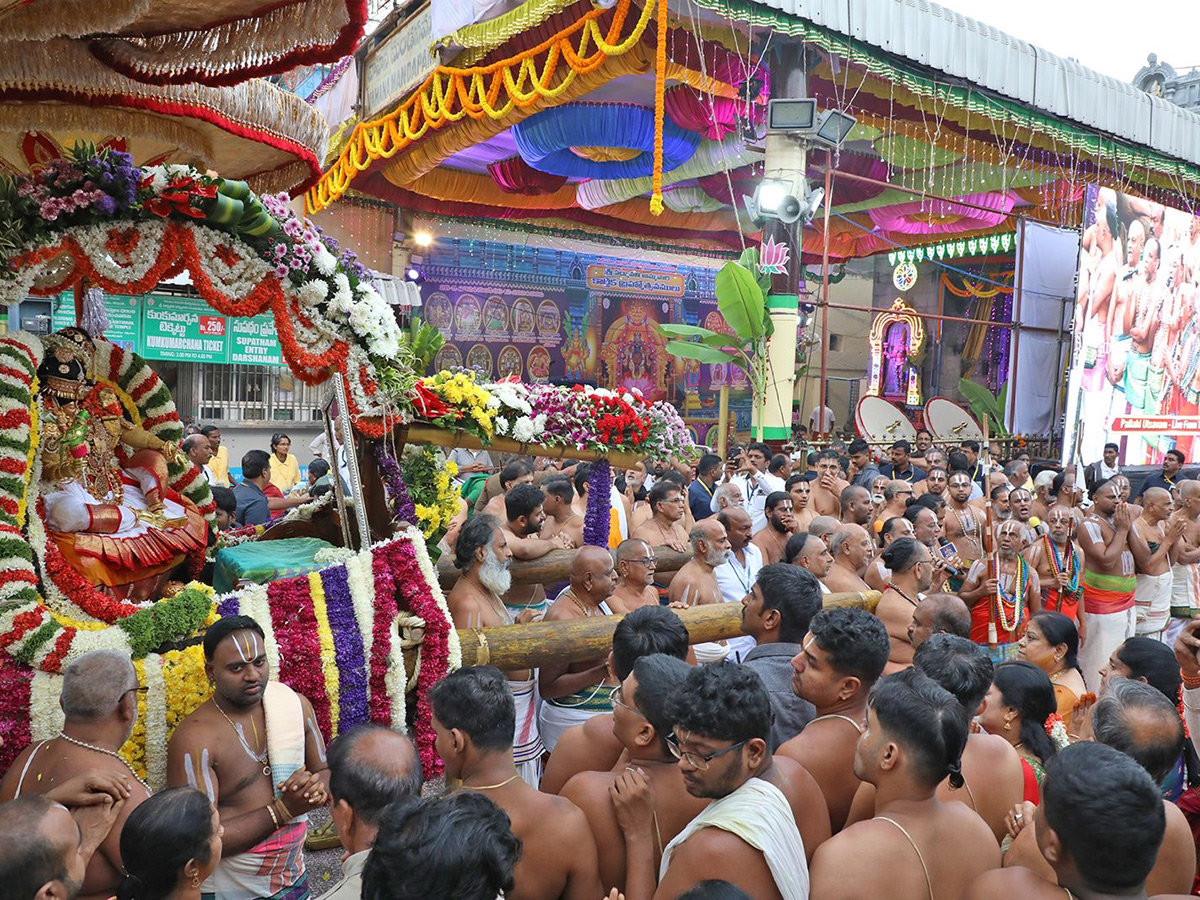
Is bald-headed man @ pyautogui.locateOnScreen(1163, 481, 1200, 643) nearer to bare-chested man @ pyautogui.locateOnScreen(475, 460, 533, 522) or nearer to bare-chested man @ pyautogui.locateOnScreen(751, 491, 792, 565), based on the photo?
bare-chested man @ pyautogui.locateOnScreen(751, 491, 792, 565)

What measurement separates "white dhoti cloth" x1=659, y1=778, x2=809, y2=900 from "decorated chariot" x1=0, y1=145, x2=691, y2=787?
2.23m

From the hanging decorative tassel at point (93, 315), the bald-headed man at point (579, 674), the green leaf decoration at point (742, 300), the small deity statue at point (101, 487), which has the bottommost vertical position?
the bald-headed man at point (579, 674)

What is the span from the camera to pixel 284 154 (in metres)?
5.73

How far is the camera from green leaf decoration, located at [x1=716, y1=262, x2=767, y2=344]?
11.5m

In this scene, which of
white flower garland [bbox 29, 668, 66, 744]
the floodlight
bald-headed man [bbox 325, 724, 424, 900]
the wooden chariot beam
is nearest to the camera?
bald-headed man [bbox 325, 724, 424, 900]

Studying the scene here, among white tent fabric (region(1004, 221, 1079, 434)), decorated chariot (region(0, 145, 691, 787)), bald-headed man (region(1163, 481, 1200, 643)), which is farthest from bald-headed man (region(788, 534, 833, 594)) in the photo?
white tent fabric (region(1004, 221, 1079, 434))

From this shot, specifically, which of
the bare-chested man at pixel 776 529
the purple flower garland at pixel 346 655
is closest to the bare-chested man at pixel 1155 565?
the bare-chested man at pixel 776 529

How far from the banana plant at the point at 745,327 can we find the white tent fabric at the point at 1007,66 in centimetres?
292

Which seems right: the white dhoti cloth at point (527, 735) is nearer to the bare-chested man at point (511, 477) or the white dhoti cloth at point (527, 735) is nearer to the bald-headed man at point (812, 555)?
the bald-headed man at point (812, 555)

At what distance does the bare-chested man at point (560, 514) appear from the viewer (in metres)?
6.93

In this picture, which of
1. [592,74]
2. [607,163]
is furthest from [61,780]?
[607,163]

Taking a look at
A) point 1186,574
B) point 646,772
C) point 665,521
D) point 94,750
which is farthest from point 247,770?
point 1186,574

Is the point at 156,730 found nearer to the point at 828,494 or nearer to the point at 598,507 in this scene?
the point at 598,507

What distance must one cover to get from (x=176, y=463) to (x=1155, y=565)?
7225mm
